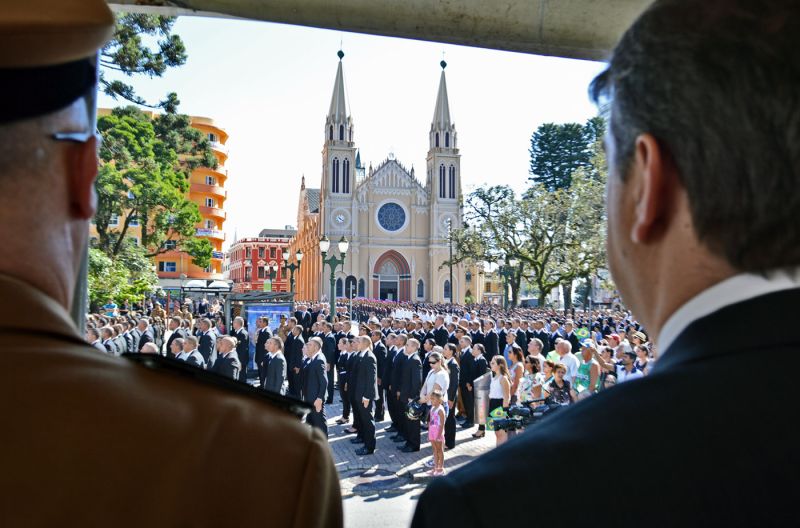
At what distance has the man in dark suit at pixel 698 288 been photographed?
29.7 inches

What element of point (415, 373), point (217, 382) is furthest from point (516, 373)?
point (217, 382)

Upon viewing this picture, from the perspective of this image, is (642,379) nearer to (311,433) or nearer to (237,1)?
(311,433)

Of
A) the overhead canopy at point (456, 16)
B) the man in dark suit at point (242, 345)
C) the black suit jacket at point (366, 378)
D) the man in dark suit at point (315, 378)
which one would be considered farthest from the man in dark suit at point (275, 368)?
the overhead canopy at point (456, 16)

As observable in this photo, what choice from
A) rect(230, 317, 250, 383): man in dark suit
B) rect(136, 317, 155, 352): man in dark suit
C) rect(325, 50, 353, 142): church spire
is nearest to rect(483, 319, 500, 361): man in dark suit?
rect(230, 317, 250, 383): man in dark suit

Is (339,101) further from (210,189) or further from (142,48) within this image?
(142,48)

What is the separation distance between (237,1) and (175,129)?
907 inches

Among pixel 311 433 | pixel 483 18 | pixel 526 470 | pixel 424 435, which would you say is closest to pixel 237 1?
pixel 483 18

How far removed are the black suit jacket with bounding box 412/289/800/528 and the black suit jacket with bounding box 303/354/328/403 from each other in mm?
9708

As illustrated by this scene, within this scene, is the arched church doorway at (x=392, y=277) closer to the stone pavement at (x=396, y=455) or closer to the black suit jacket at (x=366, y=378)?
the stone pavement at (x=396, y=455)

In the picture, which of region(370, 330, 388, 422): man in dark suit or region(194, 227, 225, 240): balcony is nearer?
region(370, 330, 388, 422): man in dark suit

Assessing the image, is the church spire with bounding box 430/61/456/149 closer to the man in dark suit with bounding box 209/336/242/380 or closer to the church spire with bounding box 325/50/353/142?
the church spire with bounding box 325/50/353/142

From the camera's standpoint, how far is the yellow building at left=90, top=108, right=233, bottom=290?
53.2m

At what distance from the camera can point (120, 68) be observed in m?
15.1

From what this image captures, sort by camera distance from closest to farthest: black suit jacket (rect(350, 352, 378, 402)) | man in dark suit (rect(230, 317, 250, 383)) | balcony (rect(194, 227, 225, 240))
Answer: black suit jacket (rect(350, 352, 378, 402)), man in dark suit (rect(230, 317, 250, 383)), balcony (rect(194, 227, 225, 240))
